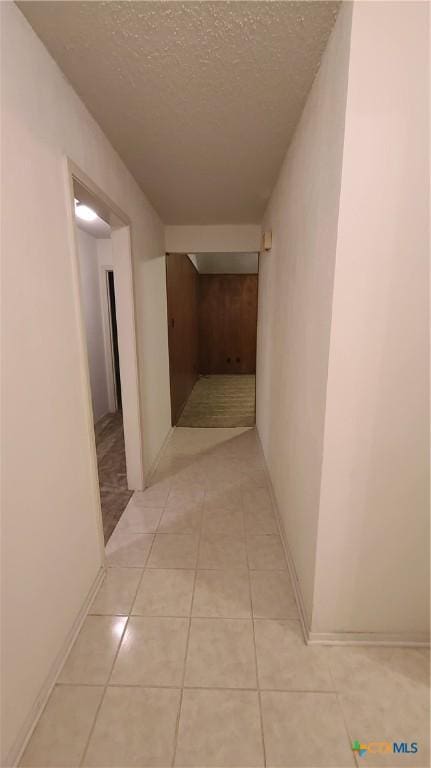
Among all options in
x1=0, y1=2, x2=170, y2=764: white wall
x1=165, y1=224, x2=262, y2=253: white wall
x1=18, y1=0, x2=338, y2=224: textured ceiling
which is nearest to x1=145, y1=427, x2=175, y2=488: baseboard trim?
x1=0, y1=2, x2=170, y2=764: white wall

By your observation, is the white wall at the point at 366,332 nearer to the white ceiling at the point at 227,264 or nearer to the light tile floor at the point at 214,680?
the light tile floor at the point at 214,680

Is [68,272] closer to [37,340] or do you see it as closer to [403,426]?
[37,340]

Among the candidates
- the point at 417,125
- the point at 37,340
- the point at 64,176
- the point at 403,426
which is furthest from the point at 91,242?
the point at 403,426

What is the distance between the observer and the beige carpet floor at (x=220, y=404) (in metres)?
4.14

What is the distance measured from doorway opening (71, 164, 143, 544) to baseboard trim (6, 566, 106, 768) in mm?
384

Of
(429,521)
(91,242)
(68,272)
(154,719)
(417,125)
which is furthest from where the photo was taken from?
(91,242)

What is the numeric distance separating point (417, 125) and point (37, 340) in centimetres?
139

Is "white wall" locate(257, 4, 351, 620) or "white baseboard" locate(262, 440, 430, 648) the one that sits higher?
"white wall" locate(257, 4, 351, 620)

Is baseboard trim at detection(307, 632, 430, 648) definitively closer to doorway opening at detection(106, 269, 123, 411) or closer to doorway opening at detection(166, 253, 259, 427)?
doorway opening at detection(106, 269, 123, 411)

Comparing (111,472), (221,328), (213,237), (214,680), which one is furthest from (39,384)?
(221,328)

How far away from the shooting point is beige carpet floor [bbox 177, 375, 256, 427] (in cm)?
414

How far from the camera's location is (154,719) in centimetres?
106

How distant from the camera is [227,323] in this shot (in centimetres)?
723

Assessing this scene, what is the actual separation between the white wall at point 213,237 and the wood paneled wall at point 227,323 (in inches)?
146
